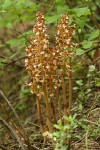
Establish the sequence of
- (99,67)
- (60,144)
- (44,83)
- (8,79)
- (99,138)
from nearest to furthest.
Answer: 1. (60,144)
2. (44,83)
3. (99,138)
4. (99,67)
5. (8,79)

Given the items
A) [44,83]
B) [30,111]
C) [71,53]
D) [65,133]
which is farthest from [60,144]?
[30,111]

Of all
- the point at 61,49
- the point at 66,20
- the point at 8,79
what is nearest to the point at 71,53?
the point at 61,49

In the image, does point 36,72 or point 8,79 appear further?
point 8,79

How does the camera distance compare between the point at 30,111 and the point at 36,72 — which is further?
the point at 30,111

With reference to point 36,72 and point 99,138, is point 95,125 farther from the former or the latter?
point 36,72

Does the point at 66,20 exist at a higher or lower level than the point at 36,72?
higher

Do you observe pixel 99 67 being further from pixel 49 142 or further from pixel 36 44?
pixel 36 44

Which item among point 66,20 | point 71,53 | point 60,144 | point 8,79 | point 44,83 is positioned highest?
point 8,79

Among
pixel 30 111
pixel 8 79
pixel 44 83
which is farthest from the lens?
pixel 8 79

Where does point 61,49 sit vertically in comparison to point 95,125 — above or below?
above
